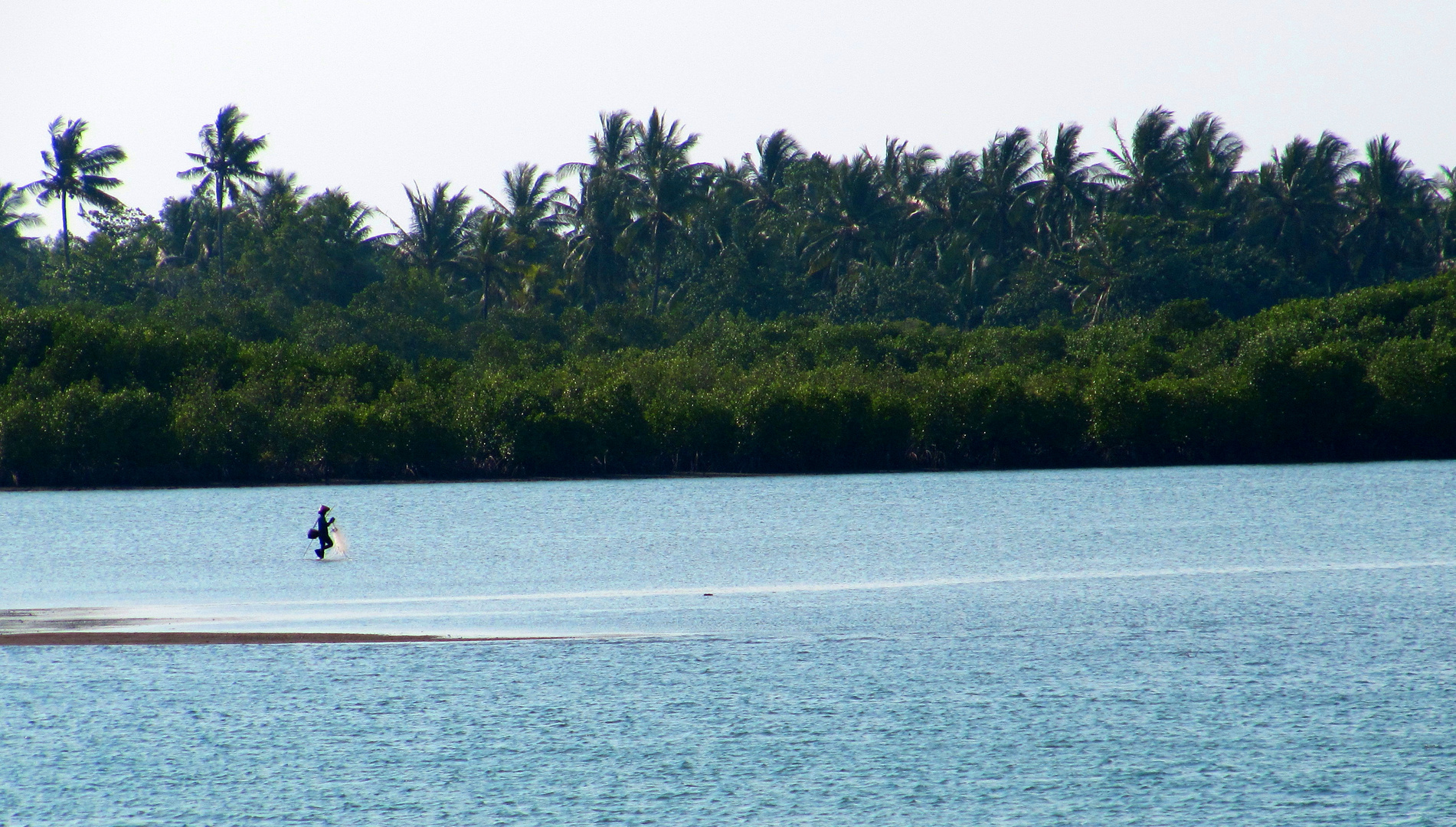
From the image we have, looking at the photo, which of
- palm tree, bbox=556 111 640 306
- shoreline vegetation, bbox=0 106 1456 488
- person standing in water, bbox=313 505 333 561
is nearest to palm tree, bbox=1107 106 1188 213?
shoreline vegetation, bbox=0 106 1456 488

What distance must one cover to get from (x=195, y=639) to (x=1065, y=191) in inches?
2708

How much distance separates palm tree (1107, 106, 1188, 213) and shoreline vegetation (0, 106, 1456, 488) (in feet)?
0.51

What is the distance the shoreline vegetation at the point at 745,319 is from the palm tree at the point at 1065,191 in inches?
7.2

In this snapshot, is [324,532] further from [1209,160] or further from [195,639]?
[1209,160]

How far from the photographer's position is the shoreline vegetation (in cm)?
6269

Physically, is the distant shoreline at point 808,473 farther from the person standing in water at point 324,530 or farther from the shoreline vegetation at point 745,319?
the person standing in water at point 324,530

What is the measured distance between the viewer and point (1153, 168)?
8431cm

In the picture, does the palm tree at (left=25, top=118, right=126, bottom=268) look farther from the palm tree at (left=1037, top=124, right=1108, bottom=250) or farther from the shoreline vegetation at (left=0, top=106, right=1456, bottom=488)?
the palm tree at (left=1037, top=124, right=1108, bottom=250)

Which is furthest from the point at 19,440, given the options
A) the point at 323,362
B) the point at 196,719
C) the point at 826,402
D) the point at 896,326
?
the point at 196,719

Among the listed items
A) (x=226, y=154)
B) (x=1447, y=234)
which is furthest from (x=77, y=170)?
(x=1447, y=234)

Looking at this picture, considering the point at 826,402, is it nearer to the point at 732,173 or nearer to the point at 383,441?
the point at 383,441

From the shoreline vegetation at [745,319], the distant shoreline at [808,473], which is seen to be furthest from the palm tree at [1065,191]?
the distant shoreline at [808,473]

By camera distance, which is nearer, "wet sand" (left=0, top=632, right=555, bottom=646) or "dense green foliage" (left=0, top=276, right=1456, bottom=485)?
"wet sand" (left=0, top=632, right=555, bottom=646)

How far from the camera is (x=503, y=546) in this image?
136 ft
